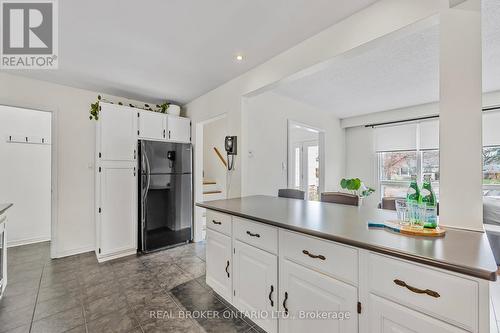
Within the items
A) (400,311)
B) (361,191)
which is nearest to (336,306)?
(400,311)

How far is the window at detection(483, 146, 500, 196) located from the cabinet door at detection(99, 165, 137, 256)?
18.8 feet

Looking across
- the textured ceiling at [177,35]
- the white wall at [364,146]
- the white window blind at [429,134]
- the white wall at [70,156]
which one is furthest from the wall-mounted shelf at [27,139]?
the white window blind at [429,134]

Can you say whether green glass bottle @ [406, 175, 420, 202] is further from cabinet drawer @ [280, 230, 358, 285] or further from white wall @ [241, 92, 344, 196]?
white wall @ [241, 92, 344, 196]

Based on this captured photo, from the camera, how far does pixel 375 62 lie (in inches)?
99.3

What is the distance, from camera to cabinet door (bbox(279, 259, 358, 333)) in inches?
44.2

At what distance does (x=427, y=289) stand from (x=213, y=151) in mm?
4581

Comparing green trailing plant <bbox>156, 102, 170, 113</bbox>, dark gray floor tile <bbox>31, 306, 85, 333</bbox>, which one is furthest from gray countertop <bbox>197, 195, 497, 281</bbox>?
green trailing plant <bbox>156, 102, 170, 113</bbox>

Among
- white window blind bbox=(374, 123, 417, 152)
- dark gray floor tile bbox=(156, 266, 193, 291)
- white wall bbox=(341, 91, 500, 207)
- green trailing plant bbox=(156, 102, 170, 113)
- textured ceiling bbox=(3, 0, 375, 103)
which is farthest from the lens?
white wall bbox=(341, 91, 500, 207)

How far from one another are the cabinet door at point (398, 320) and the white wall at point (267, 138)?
2025 mm

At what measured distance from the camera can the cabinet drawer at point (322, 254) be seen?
1107 millimetres

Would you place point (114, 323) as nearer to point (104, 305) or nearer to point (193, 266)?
point (104, 305)

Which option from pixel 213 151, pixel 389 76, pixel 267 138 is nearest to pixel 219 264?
pixel 267 138

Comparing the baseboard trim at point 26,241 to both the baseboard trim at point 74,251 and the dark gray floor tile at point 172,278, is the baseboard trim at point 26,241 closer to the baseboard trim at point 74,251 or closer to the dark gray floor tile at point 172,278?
the baseboard trim at point 74,251

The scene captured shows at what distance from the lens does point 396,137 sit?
15.3 feet
